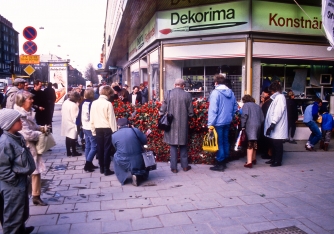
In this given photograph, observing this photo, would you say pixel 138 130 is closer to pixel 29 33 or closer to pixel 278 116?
pixel 278 116

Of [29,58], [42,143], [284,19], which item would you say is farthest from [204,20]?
[42,143]

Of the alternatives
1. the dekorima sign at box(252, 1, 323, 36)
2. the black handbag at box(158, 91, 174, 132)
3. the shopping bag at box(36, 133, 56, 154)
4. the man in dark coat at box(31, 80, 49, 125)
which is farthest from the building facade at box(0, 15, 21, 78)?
the shopping bag at box(36, 133, 56, 154)

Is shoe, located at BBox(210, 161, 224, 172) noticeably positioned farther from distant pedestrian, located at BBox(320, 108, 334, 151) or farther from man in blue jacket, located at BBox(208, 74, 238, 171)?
distant pedestrian, located at BBox(320, 108, 334, 151)

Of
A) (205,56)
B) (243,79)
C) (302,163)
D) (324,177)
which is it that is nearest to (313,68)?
(243,79)

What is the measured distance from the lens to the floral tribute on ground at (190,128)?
743cm

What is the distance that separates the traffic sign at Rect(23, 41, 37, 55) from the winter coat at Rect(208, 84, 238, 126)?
29.5 feet

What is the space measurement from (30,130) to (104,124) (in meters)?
1.88

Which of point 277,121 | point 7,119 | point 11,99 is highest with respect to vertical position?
point 11,99

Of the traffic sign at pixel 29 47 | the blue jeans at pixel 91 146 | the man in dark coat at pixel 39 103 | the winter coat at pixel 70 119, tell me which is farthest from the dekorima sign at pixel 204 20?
the blue jeans at pixel 91 146

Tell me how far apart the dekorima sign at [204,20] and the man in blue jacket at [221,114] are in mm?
3911

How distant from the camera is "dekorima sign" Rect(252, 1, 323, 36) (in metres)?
10.2

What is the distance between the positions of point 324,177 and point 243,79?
4738 millimetres

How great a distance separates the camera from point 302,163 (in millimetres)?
7801

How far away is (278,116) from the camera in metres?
7.09
